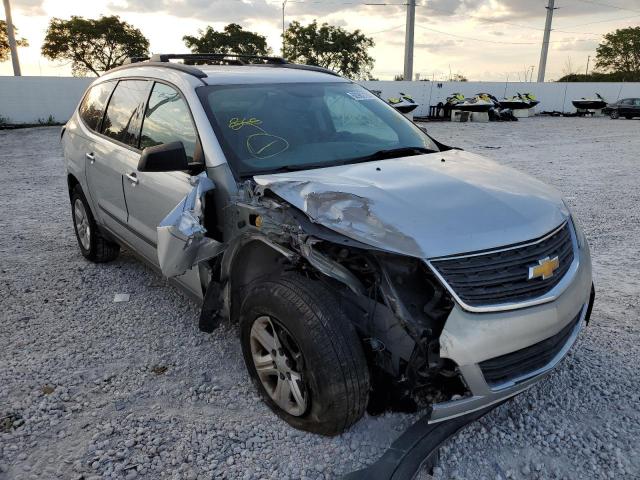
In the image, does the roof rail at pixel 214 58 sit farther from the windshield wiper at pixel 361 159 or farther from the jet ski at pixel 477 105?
the jet ski at pixel 477 105

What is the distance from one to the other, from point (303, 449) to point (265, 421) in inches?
11.8

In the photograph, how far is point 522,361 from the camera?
7.59 feet

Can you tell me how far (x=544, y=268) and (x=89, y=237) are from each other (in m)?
4.15

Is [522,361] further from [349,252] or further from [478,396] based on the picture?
[349,252]

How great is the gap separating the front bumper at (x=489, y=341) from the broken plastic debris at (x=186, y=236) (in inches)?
54.2

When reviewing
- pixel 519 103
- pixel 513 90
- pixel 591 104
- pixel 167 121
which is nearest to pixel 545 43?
pixel 513 90

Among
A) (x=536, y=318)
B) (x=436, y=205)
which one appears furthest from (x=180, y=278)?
(x=536, y=318)

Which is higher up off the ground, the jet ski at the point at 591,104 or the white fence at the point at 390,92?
the white fence at the point at 390,92

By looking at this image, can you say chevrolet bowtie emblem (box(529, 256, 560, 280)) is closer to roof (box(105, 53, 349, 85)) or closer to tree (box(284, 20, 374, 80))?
roof (box(105, 53, 349, 85))

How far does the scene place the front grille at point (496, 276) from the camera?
220 centimetres

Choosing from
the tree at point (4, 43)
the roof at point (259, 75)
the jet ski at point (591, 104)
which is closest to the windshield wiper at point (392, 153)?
the roof at point (259, 75)

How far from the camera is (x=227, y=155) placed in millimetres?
2971

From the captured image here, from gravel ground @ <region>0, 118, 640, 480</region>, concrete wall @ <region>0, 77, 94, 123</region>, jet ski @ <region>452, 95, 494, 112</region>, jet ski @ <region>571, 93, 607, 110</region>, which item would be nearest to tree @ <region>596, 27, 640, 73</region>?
jet ski @ <region>571, 93, 607, 110</region>

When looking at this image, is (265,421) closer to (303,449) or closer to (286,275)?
(303,449)
